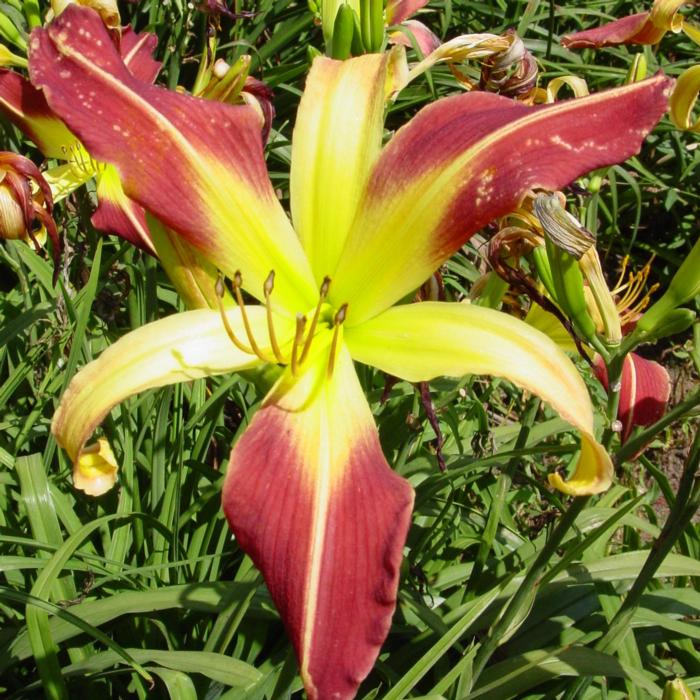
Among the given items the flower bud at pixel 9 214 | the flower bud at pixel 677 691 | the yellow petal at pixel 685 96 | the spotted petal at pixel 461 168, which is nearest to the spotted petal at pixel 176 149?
the spotted petal at pixel 461 168

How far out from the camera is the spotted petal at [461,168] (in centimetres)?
87

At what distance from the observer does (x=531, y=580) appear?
Answer: 1054 mm

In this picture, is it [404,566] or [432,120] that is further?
[404,566]

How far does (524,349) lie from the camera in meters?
0.87

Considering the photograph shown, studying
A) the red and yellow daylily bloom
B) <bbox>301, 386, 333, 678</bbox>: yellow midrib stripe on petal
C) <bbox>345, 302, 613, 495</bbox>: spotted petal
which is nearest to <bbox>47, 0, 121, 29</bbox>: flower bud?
the red and yellow daylily bloom

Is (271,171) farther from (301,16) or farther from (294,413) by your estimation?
(294,413)

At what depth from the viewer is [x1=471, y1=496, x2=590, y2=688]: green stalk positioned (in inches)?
39.4

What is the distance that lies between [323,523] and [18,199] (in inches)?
31.6

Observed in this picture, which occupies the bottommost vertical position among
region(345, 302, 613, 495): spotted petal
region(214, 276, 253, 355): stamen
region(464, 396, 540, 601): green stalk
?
region(464, 396, 540, 601): green stalk

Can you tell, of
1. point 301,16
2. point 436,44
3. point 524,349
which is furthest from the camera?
point 301,16

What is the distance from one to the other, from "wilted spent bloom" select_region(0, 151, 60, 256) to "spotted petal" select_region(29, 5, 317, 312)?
0.41m

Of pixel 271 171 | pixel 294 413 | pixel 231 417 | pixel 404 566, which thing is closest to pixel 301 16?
pixel 271 171

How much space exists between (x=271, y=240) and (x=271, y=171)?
5.79 feet

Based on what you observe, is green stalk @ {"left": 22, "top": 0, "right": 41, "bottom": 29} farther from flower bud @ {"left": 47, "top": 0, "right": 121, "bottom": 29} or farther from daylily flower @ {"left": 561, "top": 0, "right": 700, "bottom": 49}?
daylily flower @ {"left": 561, "top": 0, "right": 700, "bottom": 49}
